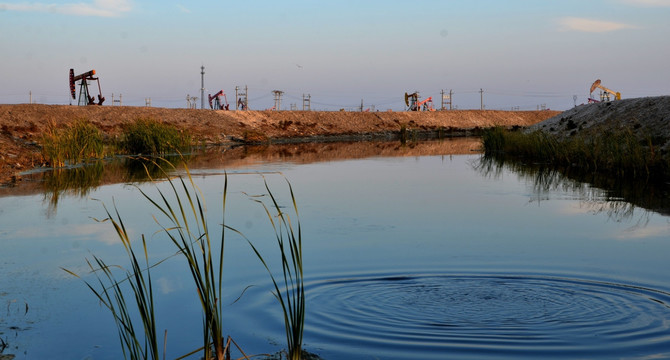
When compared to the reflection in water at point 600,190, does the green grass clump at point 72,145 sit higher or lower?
higher

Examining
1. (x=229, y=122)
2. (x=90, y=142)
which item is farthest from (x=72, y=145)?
(x=229, y=122)

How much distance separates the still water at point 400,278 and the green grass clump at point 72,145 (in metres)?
7.72

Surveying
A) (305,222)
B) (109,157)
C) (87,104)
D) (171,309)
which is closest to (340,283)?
(171,309)

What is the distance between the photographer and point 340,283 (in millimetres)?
6742

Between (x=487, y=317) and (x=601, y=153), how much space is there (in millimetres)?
14695

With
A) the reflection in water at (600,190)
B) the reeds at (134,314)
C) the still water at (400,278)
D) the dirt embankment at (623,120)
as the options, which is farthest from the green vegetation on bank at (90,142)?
the dirt embankment at (623,120)

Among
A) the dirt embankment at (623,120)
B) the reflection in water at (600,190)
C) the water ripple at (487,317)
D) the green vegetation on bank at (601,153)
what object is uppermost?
the dirt embankment at (623,120)

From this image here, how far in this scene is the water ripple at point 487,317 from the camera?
194 inches

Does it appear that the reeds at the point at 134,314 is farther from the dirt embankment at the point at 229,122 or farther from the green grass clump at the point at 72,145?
the dirt embankment at the point at 229,122

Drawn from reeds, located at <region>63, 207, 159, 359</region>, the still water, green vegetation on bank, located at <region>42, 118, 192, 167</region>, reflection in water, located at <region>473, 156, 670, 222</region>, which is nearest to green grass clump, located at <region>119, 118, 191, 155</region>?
green vegetation on bank, located at <region>42, 118, 192, 167</region>

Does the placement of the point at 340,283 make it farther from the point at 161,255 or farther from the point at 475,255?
the point at 161,255

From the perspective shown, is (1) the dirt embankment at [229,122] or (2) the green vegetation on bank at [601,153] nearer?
(2) the green vegetation on bank at [601,153]

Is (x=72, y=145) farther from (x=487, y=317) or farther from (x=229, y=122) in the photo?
(x=229, y=122)

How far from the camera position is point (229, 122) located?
46.1 metres
